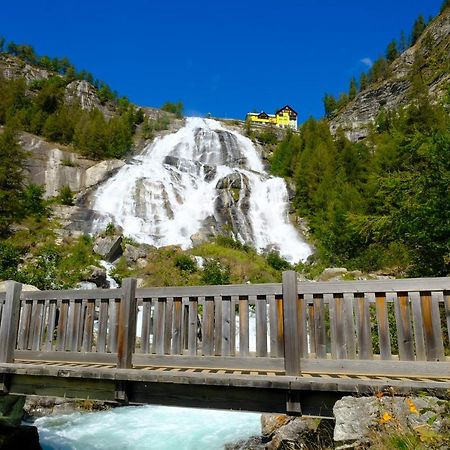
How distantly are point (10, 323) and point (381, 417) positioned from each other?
5479 mm

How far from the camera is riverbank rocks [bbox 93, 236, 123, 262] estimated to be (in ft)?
90.7

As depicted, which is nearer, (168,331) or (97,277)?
(168,331)

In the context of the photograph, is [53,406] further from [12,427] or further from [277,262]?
[277,262]

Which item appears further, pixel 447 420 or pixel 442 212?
pixel 442 212

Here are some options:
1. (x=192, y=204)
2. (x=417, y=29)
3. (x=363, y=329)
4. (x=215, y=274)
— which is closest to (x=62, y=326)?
(x=363, y=329)

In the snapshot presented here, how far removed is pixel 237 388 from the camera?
5.21m

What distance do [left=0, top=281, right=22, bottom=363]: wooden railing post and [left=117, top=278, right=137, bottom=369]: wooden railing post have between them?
1.95 meters

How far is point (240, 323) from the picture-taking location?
5.36 meters

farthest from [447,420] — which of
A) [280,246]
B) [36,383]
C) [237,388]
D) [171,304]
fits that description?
[280,246]

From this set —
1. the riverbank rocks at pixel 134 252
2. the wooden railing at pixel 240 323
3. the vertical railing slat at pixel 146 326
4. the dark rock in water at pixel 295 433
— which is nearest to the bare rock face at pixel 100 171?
the riverbank rocks at pixel 134 252

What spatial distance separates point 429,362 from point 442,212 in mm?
7499

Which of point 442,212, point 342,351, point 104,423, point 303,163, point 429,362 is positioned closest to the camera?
point 429,362

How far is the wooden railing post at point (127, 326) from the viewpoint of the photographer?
568 cm

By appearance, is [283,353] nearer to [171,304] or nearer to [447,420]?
[171,304]
